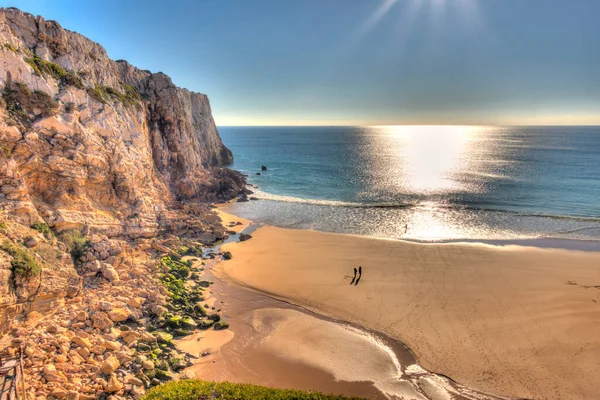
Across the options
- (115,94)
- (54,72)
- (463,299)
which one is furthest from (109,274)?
(463,299)

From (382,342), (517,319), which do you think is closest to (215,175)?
(382,342)

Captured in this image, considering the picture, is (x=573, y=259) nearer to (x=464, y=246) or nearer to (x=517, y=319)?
(x=464, y=246)

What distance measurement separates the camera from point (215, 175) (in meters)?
54.8

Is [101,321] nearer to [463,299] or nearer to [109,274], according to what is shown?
[109,274]

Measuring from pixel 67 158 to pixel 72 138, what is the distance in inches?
66.4

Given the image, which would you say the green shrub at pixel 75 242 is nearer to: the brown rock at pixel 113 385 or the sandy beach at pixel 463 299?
the brown rock at pixel 113 385

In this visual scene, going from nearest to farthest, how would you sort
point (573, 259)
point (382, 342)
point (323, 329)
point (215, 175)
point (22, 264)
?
point (22, 264)
point (382, 342)
point (323, 329)
point (573, 259)
point (215, 175)

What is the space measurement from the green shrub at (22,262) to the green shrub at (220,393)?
8.66 meters

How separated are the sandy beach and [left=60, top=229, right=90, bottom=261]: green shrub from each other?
33.3 feet

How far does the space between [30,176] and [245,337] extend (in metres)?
17.2

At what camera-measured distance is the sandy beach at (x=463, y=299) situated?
15.5 m

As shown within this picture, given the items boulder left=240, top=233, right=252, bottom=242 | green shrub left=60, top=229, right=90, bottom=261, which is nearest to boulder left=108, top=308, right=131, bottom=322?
green shrub left=60, top=229, right=90, bottom=261

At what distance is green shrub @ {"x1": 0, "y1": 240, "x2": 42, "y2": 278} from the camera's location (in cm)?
1379

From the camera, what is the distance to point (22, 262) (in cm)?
1414
